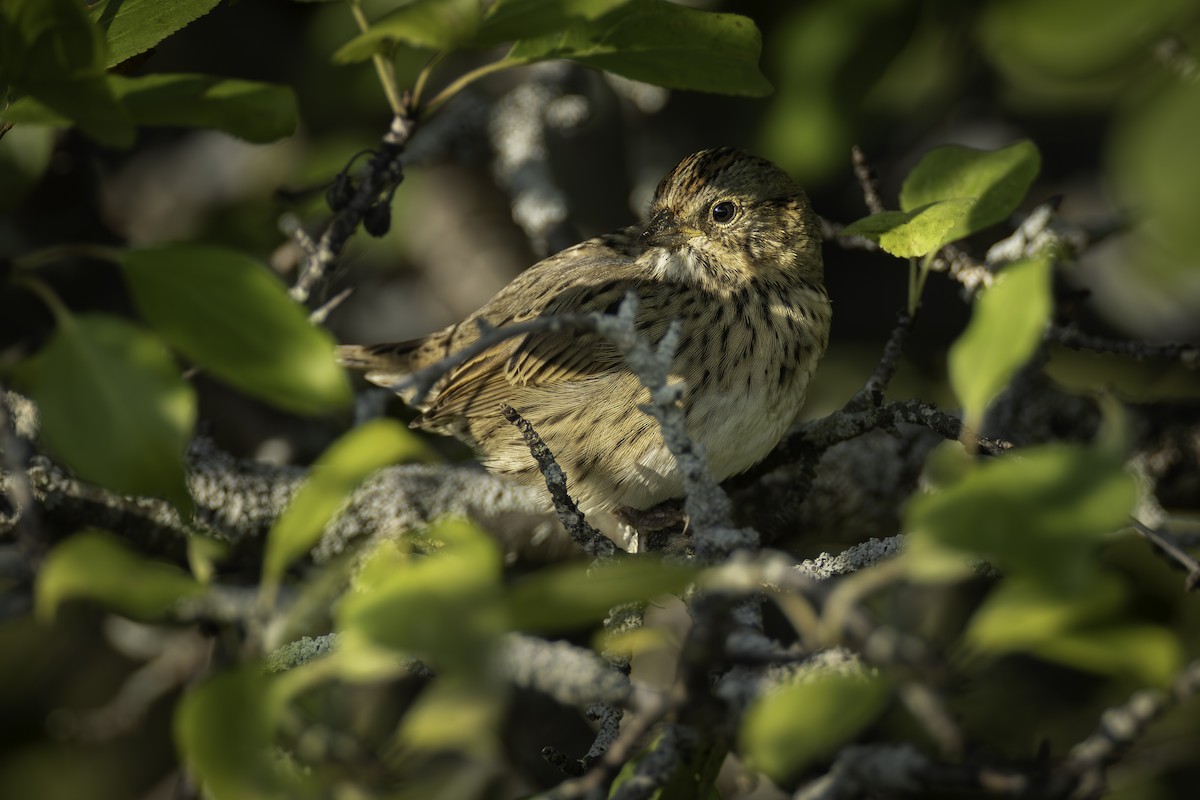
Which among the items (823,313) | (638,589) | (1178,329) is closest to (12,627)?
(823,313)

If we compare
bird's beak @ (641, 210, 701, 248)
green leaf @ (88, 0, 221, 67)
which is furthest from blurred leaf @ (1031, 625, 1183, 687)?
bird's beak @ (641, 210, 701, 248)

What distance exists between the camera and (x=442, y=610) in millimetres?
1004

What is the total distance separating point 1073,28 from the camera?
1008 mm

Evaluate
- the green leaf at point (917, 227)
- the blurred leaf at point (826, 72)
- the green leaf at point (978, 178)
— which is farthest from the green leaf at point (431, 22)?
the blurred leaf at point (826, 72)

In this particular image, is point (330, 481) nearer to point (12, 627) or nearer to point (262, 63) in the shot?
point (12, 627)

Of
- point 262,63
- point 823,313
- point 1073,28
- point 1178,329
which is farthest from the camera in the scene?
point 262,63

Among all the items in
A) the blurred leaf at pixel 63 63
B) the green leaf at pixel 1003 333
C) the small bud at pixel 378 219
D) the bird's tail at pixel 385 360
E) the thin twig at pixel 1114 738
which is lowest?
the bird's tail at pixel 385 360

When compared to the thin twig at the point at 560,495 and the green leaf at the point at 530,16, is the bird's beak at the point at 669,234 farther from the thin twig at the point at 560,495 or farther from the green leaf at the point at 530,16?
the green leaf at the point at 530,16

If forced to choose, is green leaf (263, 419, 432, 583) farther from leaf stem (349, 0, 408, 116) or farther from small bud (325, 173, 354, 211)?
small bud (325, 173, 354, 211)

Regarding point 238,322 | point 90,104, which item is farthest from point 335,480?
point 90,104

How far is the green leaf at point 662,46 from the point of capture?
69.2 inches

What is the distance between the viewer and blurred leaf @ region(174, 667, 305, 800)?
1.12 metres

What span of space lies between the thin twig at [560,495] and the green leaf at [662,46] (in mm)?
619

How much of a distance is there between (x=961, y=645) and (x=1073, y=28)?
63 centimetres
